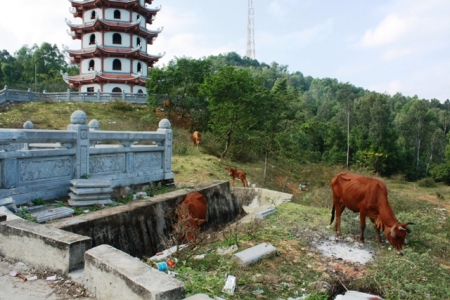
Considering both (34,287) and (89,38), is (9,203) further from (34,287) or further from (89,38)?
(89,38)

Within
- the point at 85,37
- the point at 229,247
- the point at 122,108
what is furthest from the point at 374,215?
the point at 85,37

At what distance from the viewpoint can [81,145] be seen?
24.6 ft

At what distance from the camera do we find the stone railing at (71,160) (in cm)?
641

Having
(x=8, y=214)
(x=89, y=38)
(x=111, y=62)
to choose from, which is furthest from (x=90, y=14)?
(x=8, y=214)

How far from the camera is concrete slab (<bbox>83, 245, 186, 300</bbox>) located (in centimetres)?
304

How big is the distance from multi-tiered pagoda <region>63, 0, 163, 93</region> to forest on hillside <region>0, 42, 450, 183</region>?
487 centimetres

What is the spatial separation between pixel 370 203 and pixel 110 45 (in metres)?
28.2

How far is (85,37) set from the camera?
30578mm

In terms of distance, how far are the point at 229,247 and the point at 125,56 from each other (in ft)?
88.2

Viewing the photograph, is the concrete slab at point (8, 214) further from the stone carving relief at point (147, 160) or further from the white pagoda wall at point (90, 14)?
the white pagoda wall at point (90, 14)

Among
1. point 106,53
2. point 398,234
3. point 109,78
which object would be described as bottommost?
point 398,234

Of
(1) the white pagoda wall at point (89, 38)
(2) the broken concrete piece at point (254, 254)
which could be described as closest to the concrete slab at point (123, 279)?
(2) the broken concrete piece at point (254, 254)

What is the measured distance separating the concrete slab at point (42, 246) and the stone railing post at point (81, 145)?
9.29 ft

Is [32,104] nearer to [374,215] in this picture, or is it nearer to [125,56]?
[125,56]
